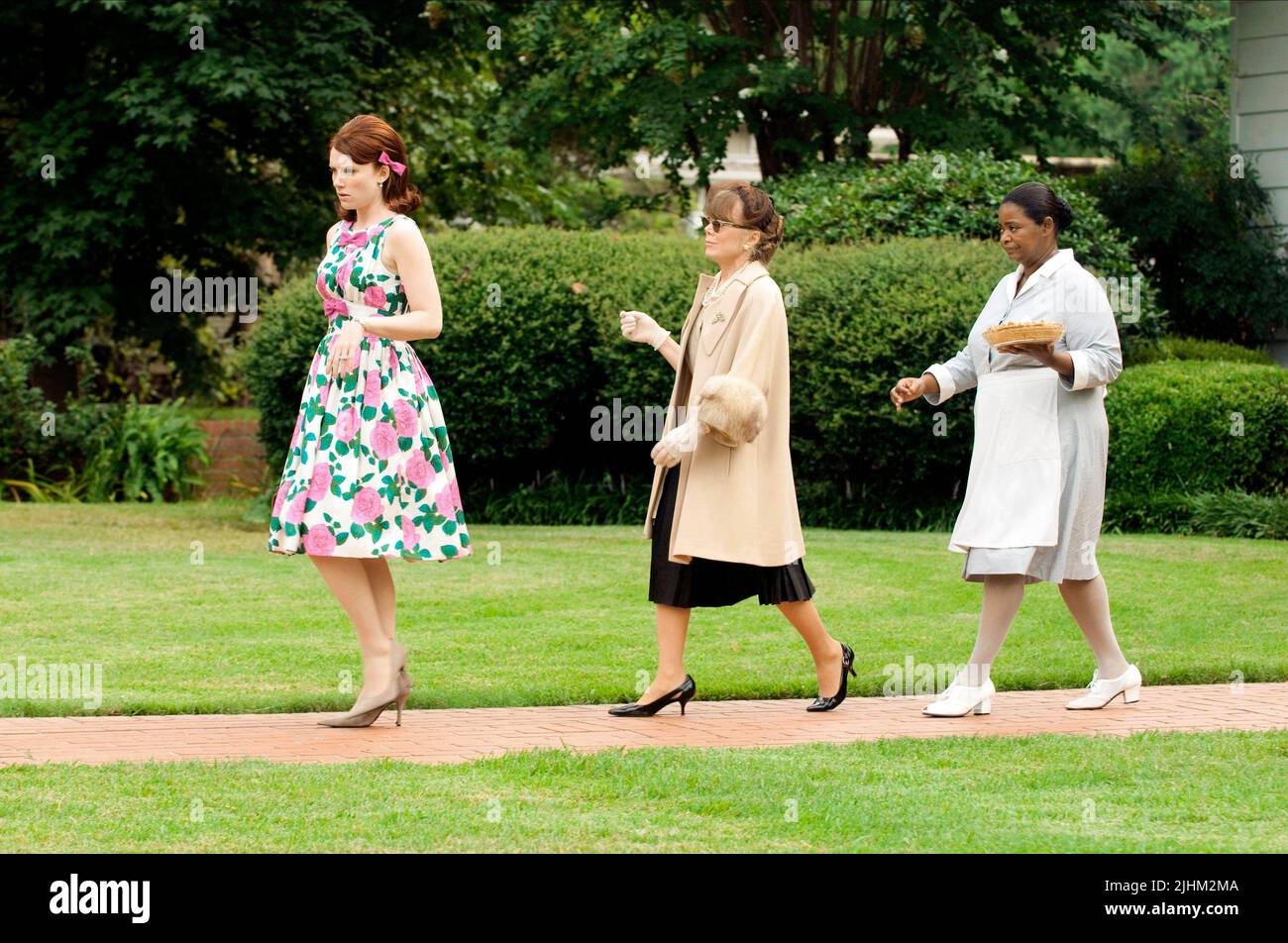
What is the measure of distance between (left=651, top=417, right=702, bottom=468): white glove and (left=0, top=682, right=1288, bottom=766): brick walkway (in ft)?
3.47

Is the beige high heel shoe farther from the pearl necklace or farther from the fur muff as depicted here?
the pearl necklace

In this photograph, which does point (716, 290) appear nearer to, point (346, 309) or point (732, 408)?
point (732, 408)

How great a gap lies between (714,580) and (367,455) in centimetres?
146

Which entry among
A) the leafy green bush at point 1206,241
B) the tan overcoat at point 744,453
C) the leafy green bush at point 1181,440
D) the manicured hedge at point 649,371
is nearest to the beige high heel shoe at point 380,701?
the tan overcoat at point 744,453

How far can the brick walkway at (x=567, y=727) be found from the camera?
627 cm

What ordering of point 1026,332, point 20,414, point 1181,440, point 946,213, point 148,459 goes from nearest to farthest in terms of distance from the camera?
point 1026,332, point 1181,440, point 946,213, point 20,414, point 148,459

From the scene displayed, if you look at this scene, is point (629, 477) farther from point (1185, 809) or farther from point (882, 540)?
point (1185, 809)

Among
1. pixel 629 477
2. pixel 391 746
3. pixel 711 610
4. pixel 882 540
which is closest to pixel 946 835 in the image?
pixel 391 746

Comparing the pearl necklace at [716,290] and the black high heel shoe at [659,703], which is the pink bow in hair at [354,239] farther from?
the black high heel shoe at [659,703]

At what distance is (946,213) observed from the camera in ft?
51.3

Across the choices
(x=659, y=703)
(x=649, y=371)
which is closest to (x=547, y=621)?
(x=659, y=703)

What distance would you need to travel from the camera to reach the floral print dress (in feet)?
21.3

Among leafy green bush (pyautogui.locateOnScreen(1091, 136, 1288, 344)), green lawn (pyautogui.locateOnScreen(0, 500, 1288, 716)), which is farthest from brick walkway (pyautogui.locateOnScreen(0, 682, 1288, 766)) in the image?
leafy green bush (pyautogui.locateOnScreen(1091, 136, 1288, 344))

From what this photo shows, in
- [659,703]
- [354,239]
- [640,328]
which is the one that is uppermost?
[354,239]
